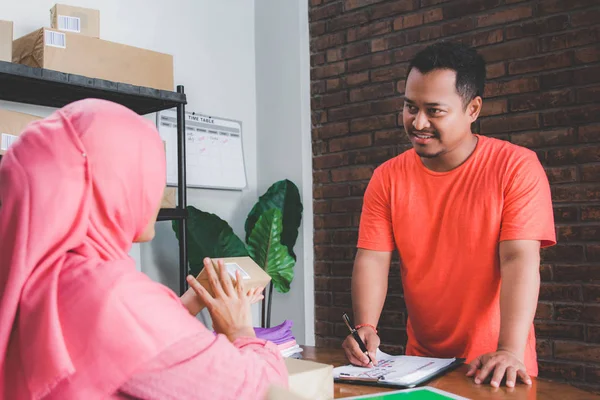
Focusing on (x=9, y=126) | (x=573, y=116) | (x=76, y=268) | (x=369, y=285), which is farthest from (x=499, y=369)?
(x=9, y=126)

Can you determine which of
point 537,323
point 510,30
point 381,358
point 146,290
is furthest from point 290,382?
point 510,30

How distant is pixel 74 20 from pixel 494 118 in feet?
5.86

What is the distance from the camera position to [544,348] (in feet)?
8.20

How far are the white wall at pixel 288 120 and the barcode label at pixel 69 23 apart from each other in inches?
53.6

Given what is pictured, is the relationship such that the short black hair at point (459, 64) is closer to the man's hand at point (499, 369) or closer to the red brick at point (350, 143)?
the man's hand at point (499, 369)

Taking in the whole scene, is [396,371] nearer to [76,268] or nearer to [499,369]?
[499,369]

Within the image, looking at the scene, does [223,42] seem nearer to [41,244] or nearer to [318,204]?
[318,204]

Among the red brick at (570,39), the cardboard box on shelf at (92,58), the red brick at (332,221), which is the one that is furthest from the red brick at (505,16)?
the cardboard box on shelf at (92,58)

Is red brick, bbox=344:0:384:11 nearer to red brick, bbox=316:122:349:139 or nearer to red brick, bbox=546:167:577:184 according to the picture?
red brick, bbox=316:122:349:139

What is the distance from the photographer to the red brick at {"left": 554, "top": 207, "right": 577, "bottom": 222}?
2448 mm

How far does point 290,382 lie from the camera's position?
3.77 feet

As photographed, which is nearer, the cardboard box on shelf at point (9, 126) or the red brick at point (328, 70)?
the cardboard box on shelf at point (9, 126)

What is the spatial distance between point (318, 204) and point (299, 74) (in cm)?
73

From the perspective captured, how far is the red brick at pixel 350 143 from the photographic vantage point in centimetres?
310
